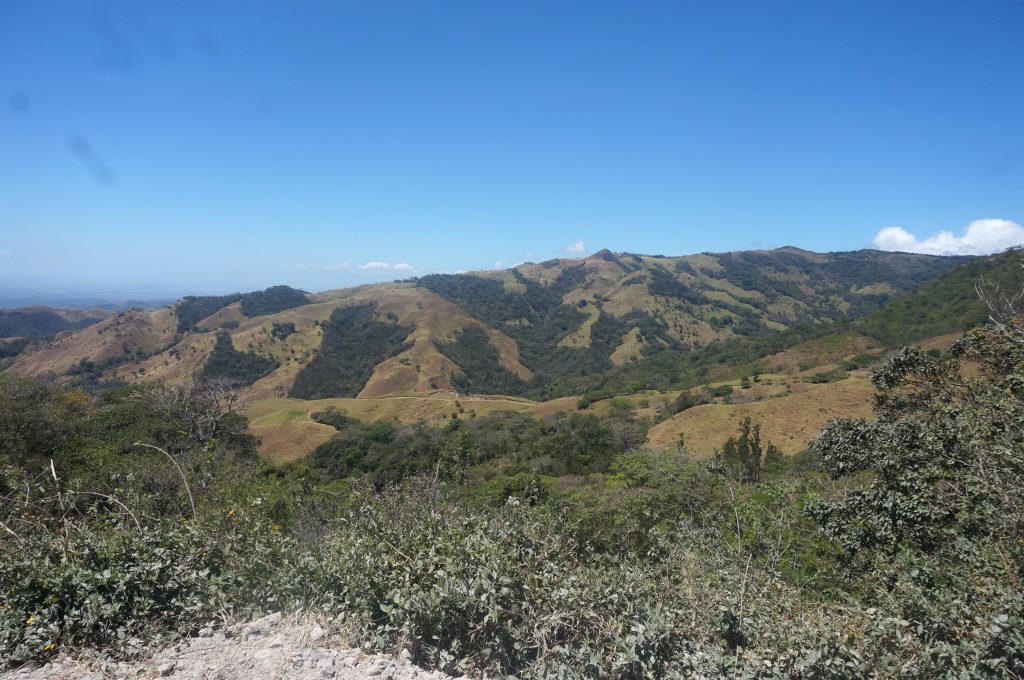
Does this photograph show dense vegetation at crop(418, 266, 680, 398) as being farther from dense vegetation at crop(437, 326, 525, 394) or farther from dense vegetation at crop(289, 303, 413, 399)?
dense vegetation at crop(289, 303, 413, 399)

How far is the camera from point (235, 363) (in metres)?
125

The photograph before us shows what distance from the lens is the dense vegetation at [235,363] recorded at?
119m

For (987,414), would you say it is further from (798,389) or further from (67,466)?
(798,389)

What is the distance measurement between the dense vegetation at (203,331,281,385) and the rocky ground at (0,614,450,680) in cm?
12235

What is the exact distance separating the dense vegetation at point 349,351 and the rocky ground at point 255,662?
121m

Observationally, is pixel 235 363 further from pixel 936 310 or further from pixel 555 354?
pixel 936 310

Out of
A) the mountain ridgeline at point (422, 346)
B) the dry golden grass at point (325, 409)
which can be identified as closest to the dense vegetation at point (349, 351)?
the mountain ridgeline at point (422, 346)

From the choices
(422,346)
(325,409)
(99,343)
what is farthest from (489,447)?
(99,343)

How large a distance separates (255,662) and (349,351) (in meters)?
149

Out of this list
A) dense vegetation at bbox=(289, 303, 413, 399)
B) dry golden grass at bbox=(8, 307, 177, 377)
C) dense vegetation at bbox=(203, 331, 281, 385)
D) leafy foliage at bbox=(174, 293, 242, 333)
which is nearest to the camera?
dense vegetation at bbox=(203, 331, 281, 385)

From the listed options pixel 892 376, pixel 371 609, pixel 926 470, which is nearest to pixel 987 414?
pixel 926 470

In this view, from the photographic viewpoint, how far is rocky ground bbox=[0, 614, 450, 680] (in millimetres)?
4719

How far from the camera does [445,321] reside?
168500 millimetres

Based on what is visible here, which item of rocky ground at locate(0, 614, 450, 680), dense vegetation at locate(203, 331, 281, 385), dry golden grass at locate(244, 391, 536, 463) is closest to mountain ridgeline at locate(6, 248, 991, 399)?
dense vegetation at locate(203, 331, 281, 385)
